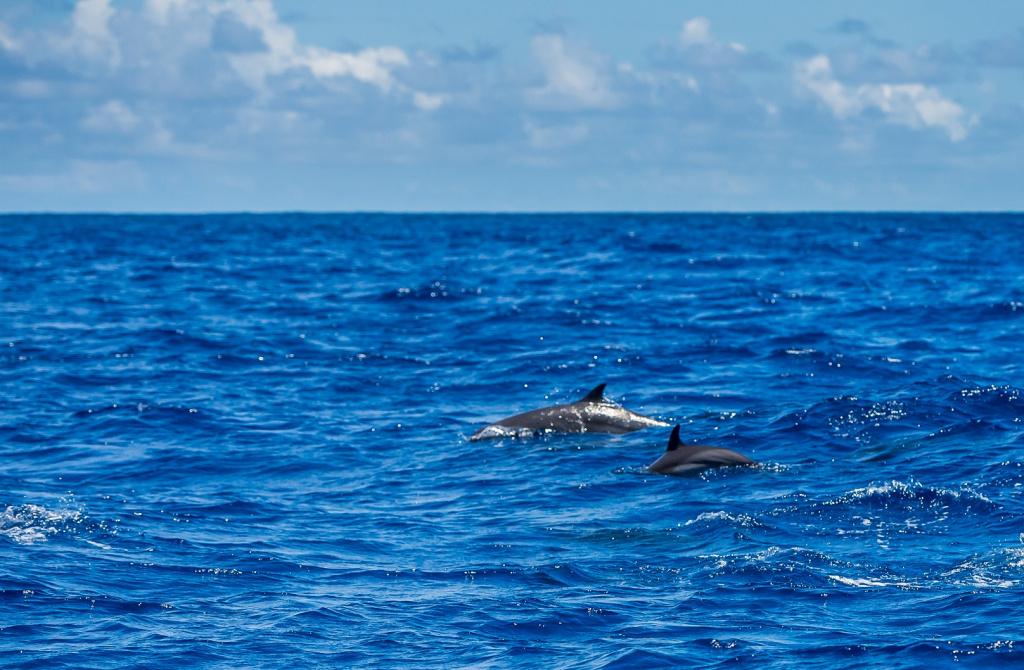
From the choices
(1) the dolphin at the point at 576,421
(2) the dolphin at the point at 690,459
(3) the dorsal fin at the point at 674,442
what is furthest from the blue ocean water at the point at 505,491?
(3) the dorsal fin at the point at 674,442

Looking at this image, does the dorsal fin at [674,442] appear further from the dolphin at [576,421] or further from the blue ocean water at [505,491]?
the dolphin at [576,421]

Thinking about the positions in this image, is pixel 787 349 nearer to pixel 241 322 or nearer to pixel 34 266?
pixel 241 322

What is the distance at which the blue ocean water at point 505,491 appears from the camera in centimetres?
1045

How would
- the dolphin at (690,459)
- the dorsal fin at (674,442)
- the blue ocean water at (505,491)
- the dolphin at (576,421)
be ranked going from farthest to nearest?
1. the dolphin at (576,421)
2. the dorsal fin at (674,442)
3. the dolphin at (690,459)
4. the blue ocean water at (505,491)

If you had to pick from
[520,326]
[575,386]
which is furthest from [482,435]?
[520,326]

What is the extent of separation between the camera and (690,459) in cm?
1678

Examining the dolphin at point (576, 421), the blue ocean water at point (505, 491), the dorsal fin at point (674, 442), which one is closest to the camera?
the blue ocean water at point (505, 491)

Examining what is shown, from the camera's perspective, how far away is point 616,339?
3111cm

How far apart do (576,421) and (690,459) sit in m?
3.52

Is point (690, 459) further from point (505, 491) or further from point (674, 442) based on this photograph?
point (505, 491)

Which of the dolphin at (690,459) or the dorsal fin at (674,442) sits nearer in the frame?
the dolphin at (690,459)

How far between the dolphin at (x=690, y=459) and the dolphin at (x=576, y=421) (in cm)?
280

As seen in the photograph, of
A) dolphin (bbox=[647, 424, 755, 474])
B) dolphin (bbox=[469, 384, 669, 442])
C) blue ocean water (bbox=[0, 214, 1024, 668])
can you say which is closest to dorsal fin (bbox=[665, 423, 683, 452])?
dolphin (bbox=[647, 424, 755, 474])

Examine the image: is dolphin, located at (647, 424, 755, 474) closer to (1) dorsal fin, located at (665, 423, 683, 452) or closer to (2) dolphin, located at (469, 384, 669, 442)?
(1) dorsal fin, located at (665, 423, 683, 452)
